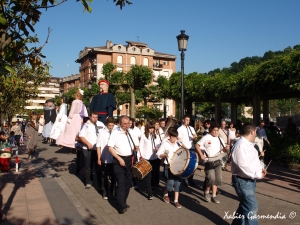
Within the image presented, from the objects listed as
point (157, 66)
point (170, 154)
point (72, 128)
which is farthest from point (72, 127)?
point (157, 66)

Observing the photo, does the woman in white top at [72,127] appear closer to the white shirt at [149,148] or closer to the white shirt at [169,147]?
the white shirt at [149,148]

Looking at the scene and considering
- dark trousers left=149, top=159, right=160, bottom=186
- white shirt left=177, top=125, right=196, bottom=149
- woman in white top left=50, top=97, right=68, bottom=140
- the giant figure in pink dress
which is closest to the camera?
dark trousers left=149, top=159, right=160, bottom=186

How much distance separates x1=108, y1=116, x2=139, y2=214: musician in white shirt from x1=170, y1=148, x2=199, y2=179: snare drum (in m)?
0.90

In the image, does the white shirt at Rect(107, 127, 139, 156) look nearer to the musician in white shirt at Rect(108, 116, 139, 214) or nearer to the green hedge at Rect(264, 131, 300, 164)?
the musician in white shirt at Rect(108, 116, 139, 214)

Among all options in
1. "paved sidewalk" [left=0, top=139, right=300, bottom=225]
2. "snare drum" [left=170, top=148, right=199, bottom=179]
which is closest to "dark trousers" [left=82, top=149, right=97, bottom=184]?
"paved sidewalk" [left=0, top=139, right=300, bottom=225]

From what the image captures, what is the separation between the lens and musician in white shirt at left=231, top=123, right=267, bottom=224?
5.27 meters

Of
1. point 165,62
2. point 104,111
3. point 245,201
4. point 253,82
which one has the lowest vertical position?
point 245,201

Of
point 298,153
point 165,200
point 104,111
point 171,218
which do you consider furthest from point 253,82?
point 171,218

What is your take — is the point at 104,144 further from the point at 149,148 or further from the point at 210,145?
the point at 210,145

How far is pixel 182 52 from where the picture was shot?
13.1 m

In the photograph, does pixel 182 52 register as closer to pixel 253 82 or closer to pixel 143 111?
pixel 253 82

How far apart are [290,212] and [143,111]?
48.8 metres

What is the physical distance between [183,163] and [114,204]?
73.6 inches

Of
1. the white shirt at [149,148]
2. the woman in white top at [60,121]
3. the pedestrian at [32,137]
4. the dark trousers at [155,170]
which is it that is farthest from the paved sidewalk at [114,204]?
the pedestrian at [32,137]
